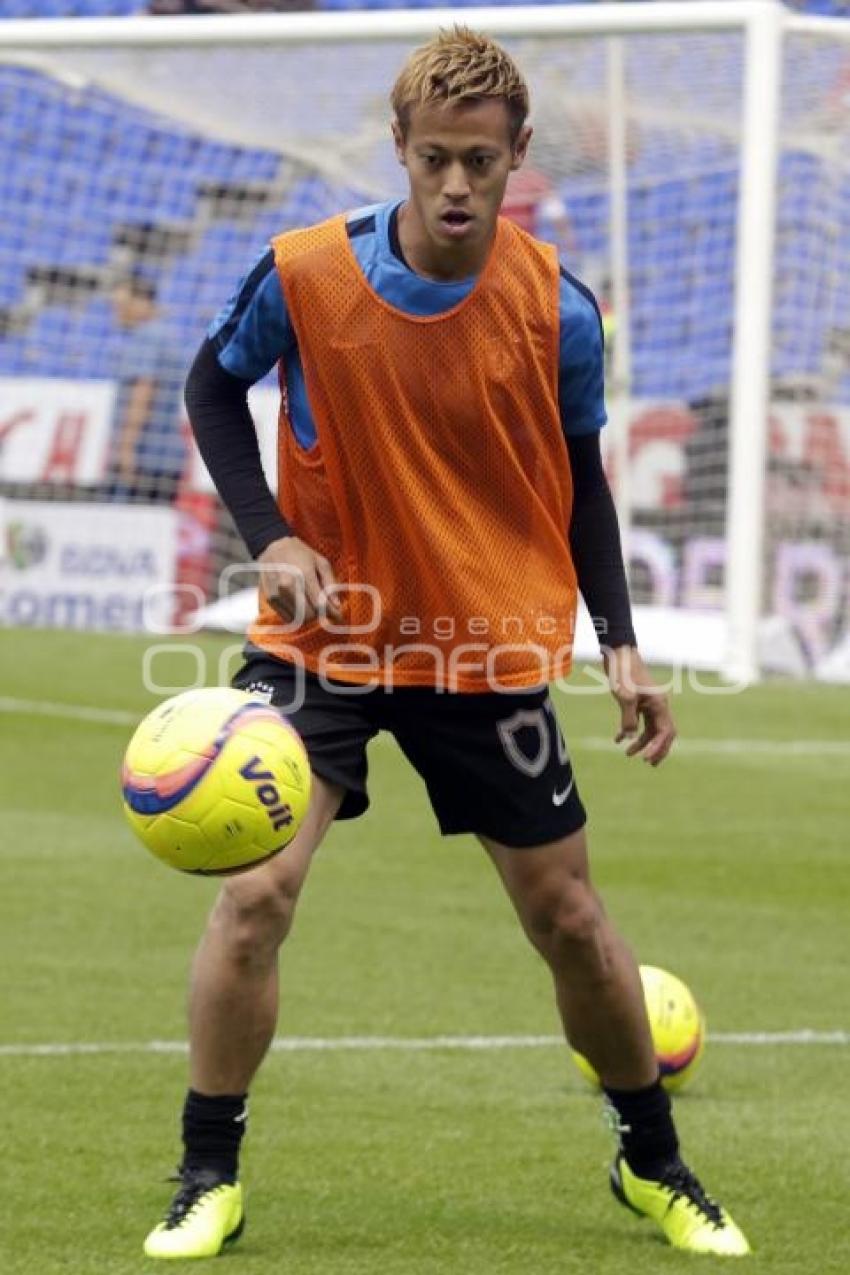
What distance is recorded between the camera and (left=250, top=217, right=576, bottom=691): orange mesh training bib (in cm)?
526

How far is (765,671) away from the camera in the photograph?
685 inches

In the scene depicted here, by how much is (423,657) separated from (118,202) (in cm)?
1472

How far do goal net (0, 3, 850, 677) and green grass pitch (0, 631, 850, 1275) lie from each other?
429cm

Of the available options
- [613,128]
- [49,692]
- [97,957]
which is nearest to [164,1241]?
[97,957]

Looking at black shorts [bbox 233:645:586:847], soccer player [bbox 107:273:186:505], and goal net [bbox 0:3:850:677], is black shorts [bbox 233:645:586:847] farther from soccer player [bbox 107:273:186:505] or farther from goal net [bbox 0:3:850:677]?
soccer player [bbox 107:273:186:505]

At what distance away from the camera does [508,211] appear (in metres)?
17.9

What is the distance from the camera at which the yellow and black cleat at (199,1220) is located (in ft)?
Answer: 16.9

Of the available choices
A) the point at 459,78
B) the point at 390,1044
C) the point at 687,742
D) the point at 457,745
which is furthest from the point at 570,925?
the point at 687,742

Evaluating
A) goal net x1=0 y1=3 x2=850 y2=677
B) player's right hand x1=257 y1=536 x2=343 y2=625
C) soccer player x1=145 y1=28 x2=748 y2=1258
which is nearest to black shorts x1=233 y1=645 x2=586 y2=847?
soccer player x1=145 y1=28 x2=748 y2=1258

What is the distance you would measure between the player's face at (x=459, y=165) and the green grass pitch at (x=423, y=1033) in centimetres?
195

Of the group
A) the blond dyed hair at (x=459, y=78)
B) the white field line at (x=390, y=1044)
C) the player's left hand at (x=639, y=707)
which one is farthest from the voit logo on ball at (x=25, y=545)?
the blond dyed hair at (x=459, y=78)

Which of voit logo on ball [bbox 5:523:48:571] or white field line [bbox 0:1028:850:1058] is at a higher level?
white field line [bbox 0:1028:850:1058]

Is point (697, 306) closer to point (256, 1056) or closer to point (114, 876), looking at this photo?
point (114, 876)

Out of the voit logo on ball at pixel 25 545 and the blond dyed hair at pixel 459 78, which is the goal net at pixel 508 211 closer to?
the voit logo on ball at pixel 25 545
